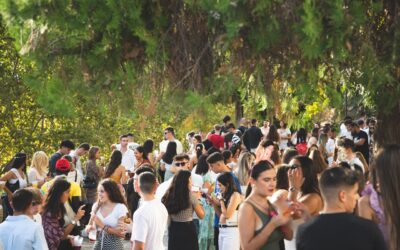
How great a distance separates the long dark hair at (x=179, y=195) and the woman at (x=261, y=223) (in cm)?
360

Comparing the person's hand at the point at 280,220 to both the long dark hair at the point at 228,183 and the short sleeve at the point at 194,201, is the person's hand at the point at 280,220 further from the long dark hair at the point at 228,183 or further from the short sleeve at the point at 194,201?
the long dark hair at the point at 228,183

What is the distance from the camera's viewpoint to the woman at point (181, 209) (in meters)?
12.9

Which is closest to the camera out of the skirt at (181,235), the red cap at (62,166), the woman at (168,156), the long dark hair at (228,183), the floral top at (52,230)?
the floral top at (52,230)

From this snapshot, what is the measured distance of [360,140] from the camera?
25047 mm

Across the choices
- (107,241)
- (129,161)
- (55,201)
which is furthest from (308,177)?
(129,161)

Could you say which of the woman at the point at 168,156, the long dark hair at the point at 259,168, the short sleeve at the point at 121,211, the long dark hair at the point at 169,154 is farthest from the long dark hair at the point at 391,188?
the long dark hair at the point at 169,154

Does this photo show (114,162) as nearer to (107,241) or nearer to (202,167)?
(202,167)

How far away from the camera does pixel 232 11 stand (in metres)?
7.86

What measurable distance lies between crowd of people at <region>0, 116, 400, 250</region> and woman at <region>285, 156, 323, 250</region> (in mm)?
12

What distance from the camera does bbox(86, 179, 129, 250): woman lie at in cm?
1209

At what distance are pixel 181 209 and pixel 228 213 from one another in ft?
2.22

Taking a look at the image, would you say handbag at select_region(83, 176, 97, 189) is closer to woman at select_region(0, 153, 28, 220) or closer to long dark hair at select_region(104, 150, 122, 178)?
Result: long dark hair at select_region(104, 150, 122, 178)

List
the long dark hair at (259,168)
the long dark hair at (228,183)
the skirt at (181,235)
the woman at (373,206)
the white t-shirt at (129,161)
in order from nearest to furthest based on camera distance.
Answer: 1. the woman at (373,206)
2. the long dark hair at (259,168)
3. the skirt at (181,235)
4. the long dark hair at (228,183)
5. the white t-shirt at (129,161)

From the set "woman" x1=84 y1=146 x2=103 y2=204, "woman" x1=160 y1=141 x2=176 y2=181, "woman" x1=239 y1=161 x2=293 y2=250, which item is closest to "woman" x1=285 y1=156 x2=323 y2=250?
"woman" x1=239 y1=161 x2=293 y2=250
